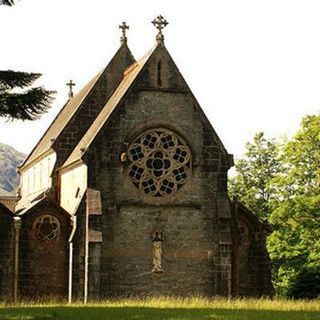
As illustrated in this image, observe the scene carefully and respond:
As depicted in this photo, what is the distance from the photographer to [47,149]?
48.1 metres

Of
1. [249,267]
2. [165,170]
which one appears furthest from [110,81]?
[249,267]

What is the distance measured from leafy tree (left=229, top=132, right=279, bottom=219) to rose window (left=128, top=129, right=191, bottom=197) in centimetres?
2537

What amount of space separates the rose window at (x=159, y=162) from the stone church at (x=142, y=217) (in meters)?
0.05

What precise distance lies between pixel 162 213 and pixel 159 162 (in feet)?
7.81

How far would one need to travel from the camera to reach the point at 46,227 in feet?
136

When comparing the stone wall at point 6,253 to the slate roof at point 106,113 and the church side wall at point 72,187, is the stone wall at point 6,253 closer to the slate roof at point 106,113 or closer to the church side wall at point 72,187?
the church side wall at point 72,187

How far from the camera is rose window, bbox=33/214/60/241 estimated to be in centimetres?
4119

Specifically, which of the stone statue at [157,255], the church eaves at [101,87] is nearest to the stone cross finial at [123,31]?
the church eaves at [101,87]

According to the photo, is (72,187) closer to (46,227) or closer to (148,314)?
(46,227)

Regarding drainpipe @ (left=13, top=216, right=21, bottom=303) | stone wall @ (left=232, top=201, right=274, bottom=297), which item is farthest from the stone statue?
drainpipe @ (left=13, top=216, right=21, bottom=303)

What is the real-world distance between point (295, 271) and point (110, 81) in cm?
1565

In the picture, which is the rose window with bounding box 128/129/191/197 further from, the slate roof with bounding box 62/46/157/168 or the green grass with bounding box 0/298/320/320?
the green grass with bounding box 0/298/320/320

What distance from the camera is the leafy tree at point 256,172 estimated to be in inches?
2584

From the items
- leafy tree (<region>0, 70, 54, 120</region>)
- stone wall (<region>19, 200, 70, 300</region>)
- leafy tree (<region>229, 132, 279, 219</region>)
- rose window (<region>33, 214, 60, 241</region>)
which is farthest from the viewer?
leafy tree (<region>229, 132, 279, 219</region>)
